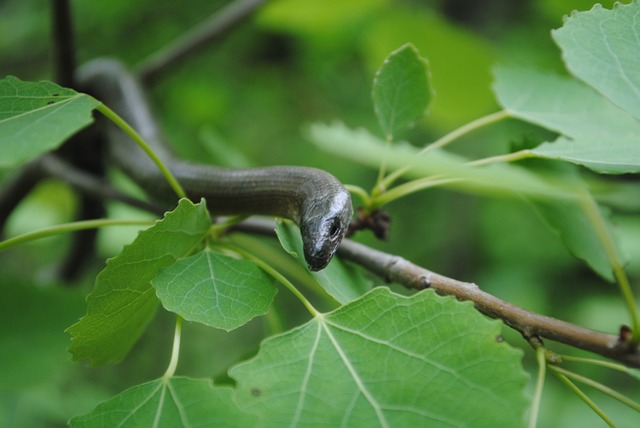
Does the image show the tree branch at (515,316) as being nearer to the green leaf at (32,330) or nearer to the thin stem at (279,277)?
the thin stem at (279,277)

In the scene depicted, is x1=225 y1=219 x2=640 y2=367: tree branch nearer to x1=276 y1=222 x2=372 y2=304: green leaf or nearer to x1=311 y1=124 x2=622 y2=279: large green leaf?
x1=276 y1=222 x2=372 y2=304: green leaf

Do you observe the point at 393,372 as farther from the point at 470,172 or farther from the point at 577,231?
the point at 577,231

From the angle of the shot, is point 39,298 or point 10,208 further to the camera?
point 10,208

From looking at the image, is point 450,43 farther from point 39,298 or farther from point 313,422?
point 313,422

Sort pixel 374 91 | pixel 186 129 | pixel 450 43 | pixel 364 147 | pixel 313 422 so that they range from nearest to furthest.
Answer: pixel 313 422
pixel 374 91
pixel 364 147
pixel 450 43
pixel 186 129

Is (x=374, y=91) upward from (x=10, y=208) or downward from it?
upward

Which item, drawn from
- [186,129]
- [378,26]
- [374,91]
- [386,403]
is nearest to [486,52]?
[378,26]

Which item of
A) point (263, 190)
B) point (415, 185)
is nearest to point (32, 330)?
point (263, 190)
